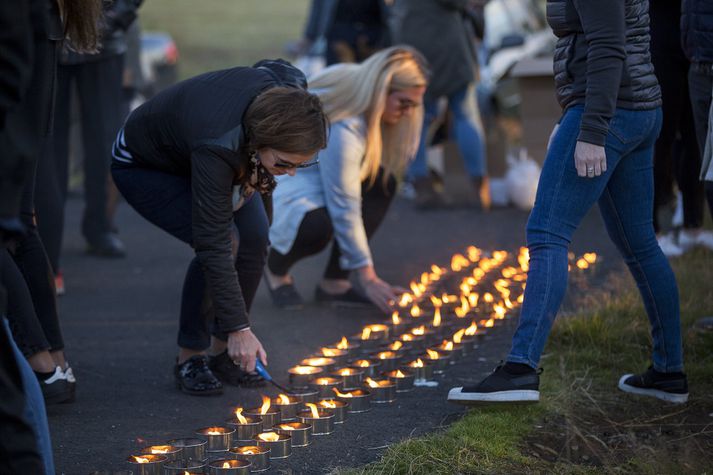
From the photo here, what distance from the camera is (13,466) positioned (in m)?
2.57

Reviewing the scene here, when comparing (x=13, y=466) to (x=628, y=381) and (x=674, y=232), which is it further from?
(x=674, y=232)

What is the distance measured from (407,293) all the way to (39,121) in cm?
392

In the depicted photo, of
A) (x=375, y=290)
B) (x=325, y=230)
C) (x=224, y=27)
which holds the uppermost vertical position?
(x=224, y=27)

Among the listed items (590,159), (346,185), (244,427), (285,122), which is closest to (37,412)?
(244,427)

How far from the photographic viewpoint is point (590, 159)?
12.9 feet

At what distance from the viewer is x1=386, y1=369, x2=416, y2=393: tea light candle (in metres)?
4.73

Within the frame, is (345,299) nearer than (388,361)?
No

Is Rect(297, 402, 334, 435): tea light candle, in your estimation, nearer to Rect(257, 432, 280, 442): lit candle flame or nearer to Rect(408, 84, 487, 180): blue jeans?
Rect(257, 432, 280, 442): lit candle flame

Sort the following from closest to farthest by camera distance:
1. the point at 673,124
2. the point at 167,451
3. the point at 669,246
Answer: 1. the point at 167,451
2. the point at 673,124
3. the point at 669,246

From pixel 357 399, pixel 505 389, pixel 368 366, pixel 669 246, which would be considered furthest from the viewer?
pixel 669 246

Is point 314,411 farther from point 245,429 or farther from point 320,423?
point 245,429

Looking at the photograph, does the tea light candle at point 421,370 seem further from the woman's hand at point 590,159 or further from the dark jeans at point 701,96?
the dark jeans at point 701,96

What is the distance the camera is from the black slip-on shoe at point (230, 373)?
479cm

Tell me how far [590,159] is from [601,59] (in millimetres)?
342
